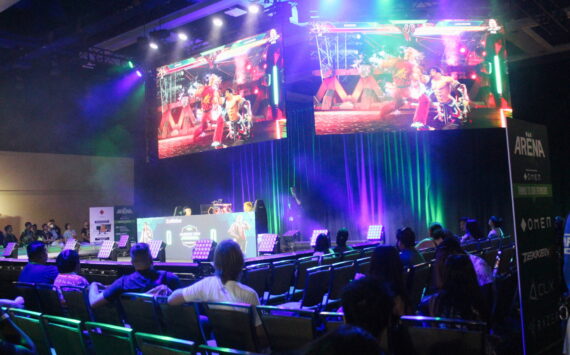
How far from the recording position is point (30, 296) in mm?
4461

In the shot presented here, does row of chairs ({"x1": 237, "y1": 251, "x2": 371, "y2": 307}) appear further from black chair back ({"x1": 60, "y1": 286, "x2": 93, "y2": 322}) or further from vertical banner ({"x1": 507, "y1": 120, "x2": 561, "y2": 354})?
vertical banner ({"x1": 507, "y1": 120, "x2": 561, "y2": 354})

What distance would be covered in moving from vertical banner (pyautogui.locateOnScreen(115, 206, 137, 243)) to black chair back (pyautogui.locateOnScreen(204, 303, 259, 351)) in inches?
416

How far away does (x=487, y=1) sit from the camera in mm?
9180

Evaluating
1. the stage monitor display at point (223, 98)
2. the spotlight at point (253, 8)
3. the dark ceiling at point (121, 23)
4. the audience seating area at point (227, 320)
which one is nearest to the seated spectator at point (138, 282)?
the audience seating area at point (227, 320)

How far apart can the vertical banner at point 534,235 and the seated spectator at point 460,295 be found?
365 millimetres

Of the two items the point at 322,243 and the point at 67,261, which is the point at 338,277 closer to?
the point at 322,243

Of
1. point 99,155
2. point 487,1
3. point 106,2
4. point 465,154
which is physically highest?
point 106,2

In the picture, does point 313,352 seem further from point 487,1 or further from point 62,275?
point 487,1

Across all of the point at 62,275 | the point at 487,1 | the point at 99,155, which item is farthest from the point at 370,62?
the point at 99,155

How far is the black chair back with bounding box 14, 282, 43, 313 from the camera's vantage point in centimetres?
438

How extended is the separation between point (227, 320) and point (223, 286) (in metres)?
0.35

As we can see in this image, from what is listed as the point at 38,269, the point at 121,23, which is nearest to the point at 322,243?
the point at 38,269

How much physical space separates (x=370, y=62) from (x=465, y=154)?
5.51 meters

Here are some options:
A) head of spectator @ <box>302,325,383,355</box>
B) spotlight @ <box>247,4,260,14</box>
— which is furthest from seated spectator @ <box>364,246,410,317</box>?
spotlight @ <box>247,4,260,14</box>
